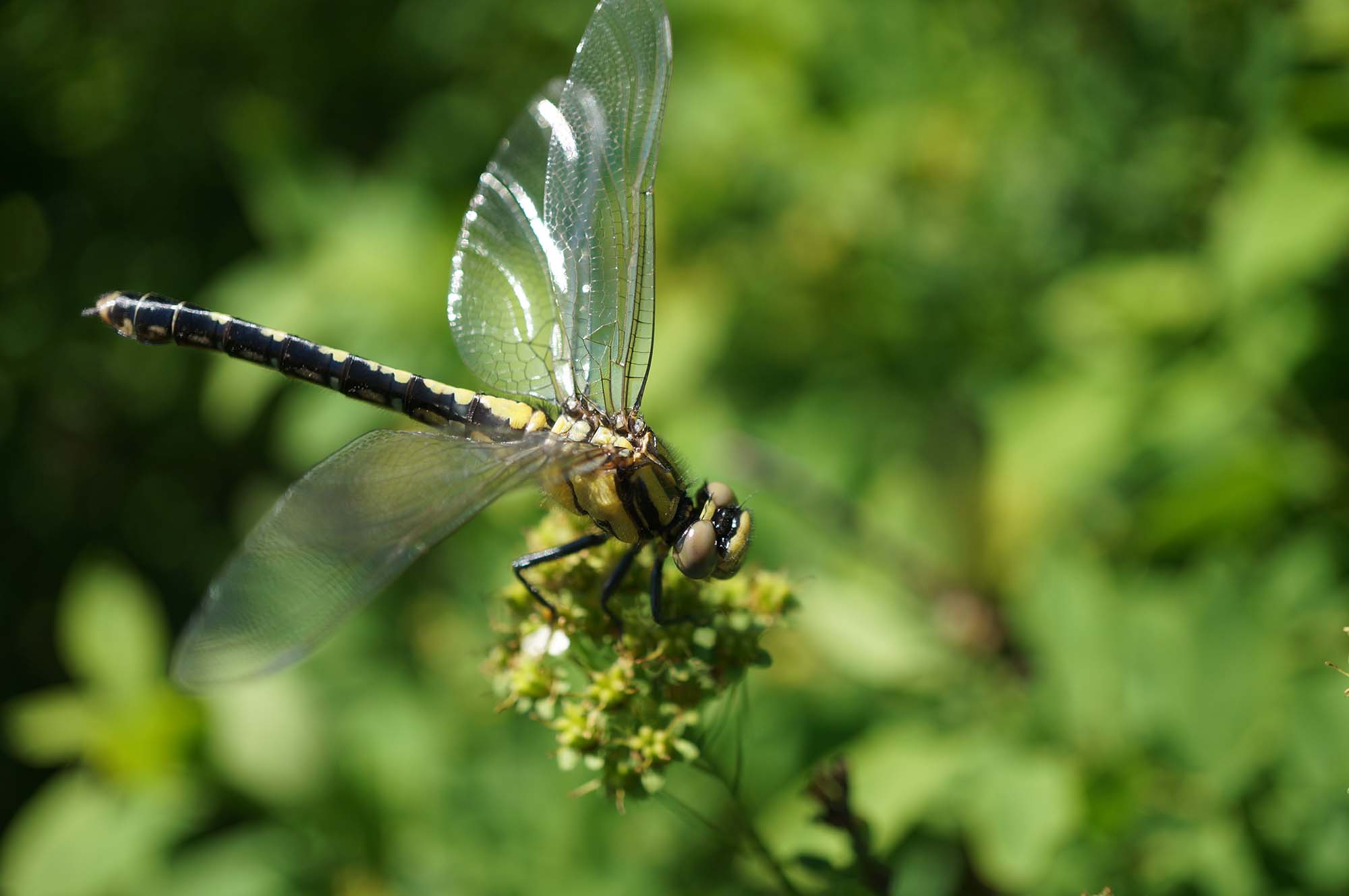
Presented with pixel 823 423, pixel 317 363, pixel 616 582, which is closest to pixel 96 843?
pixel 317 363

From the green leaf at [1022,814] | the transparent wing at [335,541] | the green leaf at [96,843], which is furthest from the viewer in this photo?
the green leaf at [96,843]

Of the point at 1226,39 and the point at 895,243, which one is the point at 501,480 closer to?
the point at 895,243

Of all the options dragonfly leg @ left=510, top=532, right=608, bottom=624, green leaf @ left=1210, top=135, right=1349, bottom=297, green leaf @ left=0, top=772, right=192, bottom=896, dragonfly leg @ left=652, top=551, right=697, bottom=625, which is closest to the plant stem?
dragonfly leg @ left=652, top=551, right=697, bottom=625

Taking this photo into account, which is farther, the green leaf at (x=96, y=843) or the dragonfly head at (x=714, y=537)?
the green leaf at (x=96, y=843)

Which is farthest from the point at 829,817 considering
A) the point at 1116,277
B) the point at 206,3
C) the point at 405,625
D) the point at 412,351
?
the point at 206,3

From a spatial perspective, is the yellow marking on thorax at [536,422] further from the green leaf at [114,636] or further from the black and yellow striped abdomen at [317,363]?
the green leaf at [114,636]

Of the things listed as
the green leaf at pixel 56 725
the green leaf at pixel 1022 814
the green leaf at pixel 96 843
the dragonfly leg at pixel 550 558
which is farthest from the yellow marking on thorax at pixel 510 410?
the green leaf at pixel 56 725

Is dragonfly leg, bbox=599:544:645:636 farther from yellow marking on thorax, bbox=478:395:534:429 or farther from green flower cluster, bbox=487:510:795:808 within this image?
yellow marking on thorax, bbox=478:395:534:429

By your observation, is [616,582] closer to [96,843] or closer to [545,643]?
[545,643]

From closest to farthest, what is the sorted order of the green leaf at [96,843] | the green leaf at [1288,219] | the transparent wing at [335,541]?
the transparent wing at [335,541], the green leaf at [1288,219], the green leaf at [96,843]
